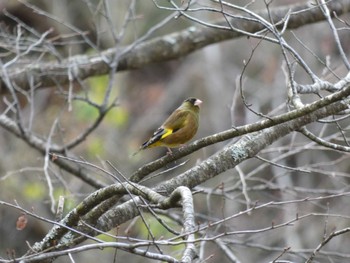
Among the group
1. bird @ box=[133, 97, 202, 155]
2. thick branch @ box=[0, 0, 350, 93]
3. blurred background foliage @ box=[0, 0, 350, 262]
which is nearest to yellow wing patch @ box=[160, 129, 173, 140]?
bird @ box=[133, 97, 202, 155]

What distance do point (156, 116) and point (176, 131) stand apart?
10201 mm

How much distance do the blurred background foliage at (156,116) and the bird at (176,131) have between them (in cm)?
293

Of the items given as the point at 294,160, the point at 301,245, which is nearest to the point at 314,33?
the point at 294,160

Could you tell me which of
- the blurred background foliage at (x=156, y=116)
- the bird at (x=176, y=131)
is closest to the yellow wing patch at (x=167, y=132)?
the bird at (x=176, y=131)

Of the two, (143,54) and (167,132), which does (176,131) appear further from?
(143,54)

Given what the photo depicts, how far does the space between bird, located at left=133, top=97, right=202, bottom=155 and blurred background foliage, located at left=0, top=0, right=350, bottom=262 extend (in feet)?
9.60

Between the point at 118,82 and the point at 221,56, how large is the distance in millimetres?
2579

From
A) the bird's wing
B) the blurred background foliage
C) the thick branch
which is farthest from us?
the blurred background foliage

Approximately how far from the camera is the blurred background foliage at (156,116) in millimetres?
10422

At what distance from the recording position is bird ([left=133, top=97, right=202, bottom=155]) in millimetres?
5109

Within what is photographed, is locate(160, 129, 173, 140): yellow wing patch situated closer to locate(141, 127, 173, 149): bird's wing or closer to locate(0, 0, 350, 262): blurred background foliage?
locate(141, 127, 173, 149): bird's wing

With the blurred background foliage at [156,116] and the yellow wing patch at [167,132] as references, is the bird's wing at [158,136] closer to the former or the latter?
the yellow wing patch at [167,132]

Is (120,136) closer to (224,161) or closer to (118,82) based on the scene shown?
(118,82)

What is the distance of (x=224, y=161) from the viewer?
386 centimetres
